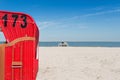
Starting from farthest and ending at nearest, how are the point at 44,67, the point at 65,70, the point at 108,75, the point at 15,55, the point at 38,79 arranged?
the point at 44,67 < the point at 65,70 < the point at 108,75 < the point at 38,79 < the point at 15,55

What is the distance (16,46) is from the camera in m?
5.47

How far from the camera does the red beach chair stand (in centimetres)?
545

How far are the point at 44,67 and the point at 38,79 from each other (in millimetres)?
2214

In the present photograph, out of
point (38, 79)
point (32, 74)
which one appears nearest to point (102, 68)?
point (38, 79)

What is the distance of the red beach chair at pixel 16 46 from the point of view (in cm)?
545

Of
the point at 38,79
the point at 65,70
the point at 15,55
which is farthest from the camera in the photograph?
the point at 65,70

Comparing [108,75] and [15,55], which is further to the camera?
[108,75]

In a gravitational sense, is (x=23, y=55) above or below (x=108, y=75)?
above

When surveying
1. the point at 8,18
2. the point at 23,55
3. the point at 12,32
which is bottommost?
the point at 23,55

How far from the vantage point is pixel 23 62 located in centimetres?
551

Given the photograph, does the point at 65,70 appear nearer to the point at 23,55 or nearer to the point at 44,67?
the point at 44,67

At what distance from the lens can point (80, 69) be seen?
34.3 feet

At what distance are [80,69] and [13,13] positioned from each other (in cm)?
580

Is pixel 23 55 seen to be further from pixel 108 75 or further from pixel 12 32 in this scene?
pixel 108 75
